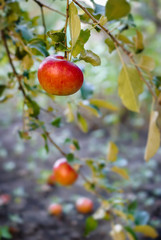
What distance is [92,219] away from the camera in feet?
2.38

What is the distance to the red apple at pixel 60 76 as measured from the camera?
0.32 meters

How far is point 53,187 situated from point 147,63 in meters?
1.18

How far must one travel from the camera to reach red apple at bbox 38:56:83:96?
316 mm

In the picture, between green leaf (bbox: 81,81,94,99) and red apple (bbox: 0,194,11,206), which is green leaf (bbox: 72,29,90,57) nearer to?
green leaf (bbox: 81,81,94,99)

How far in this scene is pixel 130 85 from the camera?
1.46 ft

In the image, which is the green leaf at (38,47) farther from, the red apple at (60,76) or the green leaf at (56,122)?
the green leaf at (56,122)

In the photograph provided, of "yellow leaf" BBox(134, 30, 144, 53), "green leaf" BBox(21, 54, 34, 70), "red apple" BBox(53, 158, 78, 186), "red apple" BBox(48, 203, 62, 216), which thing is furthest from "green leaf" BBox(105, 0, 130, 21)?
"red apple" BBox(48, 203, 62, 216)

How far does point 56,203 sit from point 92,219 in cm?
61

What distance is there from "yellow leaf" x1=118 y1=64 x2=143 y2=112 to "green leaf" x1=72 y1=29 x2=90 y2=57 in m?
0.16

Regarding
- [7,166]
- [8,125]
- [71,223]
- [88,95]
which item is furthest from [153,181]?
[8,125]

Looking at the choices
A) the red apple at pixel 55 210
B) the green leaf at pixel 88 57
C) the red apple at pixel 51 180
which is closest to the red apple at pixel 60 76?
the green leaf at pixel 88 57

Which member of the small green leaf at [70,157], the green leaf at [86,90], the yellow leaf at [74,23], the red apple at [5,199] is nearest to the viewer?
the yellow leaf at [74,23]

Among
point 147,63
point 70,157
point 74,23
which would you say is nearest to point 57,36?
point 74,23

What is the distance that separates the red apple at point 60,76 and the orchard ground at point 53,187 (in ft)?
1.00
